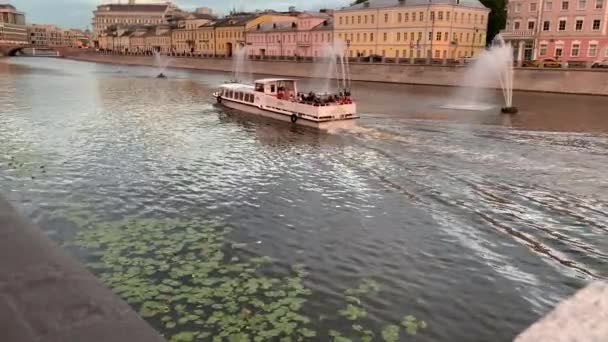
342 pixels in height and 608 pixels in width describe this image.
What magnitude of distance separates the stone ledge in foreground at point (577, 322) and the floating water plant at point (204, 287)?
2.53 meters

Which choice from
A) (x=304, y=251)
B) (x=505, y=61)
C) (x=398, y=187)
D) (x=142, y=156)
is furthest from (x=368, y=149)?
(x=505, y=61)

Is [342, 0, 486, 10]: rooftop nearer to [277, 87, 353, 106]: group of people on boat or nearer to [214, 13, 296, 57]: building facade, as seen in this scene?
[214, 13, 296, 57]: building facade

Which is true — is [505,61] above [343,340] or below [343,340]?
above

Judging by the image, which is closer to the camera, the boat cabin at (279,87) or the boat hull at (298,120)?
the boat hull at (298,120)

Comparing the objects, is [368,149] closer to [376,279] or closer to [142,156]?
[142,156]

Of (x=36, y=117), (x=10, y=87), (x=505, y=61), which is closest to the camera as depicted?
(x=36, y=117)

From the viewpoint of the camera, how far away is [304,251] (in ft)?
46.3

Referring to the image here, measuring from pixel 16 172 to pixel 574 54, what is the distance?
82743 millimetres

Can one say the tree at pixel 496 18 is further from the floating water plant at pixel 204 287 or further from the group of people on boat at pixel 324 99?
the floating water plant at pixel 204 287

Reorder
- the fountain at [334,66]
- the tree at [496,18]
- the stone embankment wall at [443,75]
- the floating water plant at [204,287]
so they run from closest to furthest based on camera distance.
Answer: the floating water plant at [204,287] < the stone embankment wall at [443,75] < the fountain at [334,66] < the tree at [496,18]

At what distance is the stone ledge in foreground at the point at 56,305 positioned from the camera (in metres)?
5.35

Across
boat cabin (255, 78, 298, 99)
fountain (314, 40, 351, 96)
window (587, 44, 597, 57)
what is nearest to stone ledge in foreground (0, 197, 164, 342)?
boat cabin (255, 78, 298, 99)

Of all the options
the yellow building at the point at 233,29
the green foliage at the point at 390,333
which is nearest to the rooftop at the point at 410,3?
the yellow building at the point at 233,29

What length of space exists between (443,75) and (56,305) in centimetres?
7454
